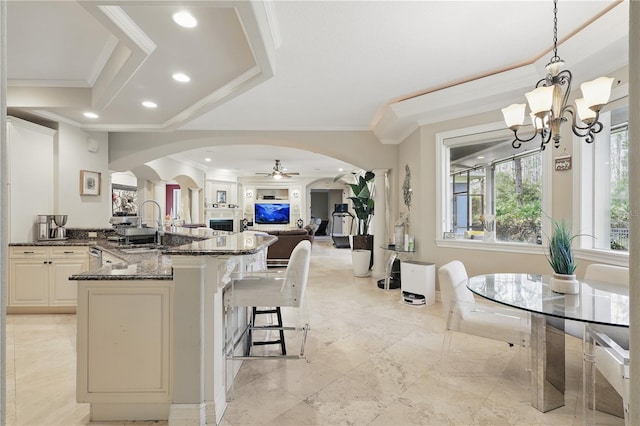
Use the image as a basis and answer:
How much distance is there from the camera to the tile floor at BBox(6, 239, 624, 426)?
1.89 m

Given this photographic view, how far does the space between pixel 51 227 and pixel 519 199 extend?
19.6 feet

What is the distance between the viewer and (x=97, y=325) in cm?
183

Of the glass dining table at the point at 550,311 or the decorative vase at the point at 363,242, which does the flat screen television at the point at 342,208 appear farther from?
the glass dining table at the point at 550,311

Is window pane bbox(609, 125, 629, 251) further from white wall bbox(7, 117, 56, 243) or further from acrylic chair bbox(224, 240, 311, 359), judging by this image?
white wall bbox(7, 117, 56, 243)

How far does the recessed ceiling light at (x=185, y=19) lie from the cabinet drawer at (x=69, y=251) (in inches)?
121

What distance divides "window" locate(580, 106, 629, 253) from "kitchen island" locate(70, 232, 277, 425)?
10.4 ft

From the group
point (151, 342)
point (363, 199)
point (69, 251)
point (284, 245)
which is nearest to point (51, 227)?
point (69, 251)

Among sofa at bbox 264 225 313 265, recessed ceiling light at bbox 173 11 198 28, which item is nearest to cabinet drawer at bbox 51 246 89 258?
recessed ceiling light at bbox 173 11 198 28

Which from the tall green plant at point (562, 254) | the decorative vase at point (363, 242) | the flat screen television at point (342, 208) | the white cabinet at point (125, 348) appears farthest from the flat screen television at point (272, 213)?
the tall green plant at point (562, 254)

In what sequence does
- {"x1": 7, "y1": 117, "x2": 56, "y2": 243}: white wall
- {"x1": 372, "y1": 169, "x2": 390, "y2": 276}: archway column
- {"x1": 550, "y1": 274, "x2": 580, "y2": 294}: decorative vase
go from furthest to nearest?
{"x1": 372, "y1": 169, "x2": 390, "y2": 276}: archway column < {"x1": 7, "y1": 117, "x2": 56, "y2": 243}: white wall < {"x1": 550, "y1": 274, "x2": 580, "y2": 294}: decorative vase

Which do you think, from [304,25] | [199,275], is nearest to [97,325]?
[199,275]

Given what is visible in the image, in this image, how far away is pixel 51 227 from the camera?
13.2ft

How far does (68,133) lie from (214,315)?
4091mm

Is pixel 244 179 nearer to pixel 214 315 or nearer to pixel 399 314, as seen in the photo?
pixel 399 314
